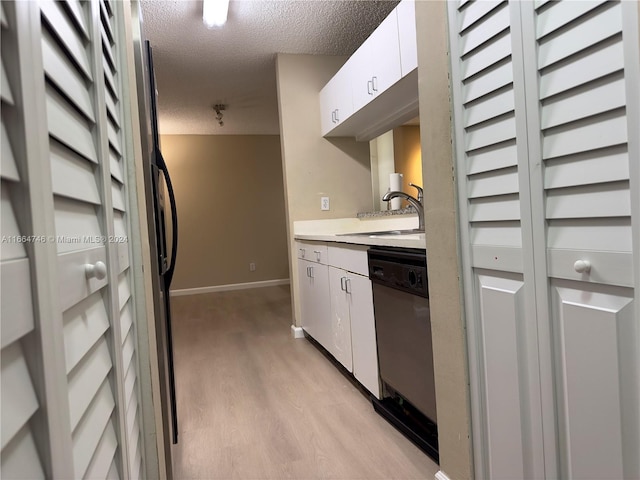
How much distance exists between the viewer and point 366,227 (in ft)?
11.3

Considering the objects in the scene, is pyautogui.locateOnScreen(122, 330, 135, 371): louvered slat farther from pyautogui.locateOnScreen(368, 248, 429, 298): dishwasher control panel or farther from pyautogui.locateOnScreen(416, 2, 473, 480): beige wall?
pyautogui.locateOnScreen(368, 248, 429, 298): dishwasher control panel

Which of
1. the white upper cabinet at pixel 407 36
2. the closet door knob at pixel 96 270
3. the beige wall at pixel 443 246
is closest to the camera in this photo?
the closet door knob at pixel 96 270

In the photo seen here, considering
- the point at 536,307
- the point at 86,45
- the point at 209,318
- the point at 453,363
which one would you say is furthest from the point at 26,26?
the point at 209,318

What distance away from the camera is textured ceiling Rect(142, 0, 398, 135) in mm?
2695

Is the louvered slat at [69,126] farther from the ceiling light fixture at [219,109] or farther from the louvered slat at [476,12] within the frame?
the ceiling light fixture at [219,109]

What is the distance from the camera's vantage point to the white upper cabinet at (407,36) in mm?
2000

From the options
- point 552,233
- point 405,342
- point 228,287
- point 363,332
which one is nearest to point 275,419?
point 363,332

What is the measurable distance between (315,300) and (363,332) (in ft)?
2.94

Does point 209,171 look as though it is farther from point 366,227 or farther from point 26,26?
point 26,26

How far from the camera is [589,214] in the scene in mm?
835

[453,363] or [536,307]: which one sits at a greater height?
[536,307]

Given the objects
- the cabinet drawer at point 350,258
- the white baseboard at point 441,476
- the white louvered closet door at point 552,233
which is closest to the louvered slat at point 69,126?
the white louvered closet door at point 552,233

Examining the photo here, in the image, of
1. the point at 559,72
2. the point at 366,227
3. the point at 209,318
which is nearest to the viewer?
the point at 559,72

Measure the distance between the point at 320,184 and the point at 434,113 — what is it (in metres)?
2.25
